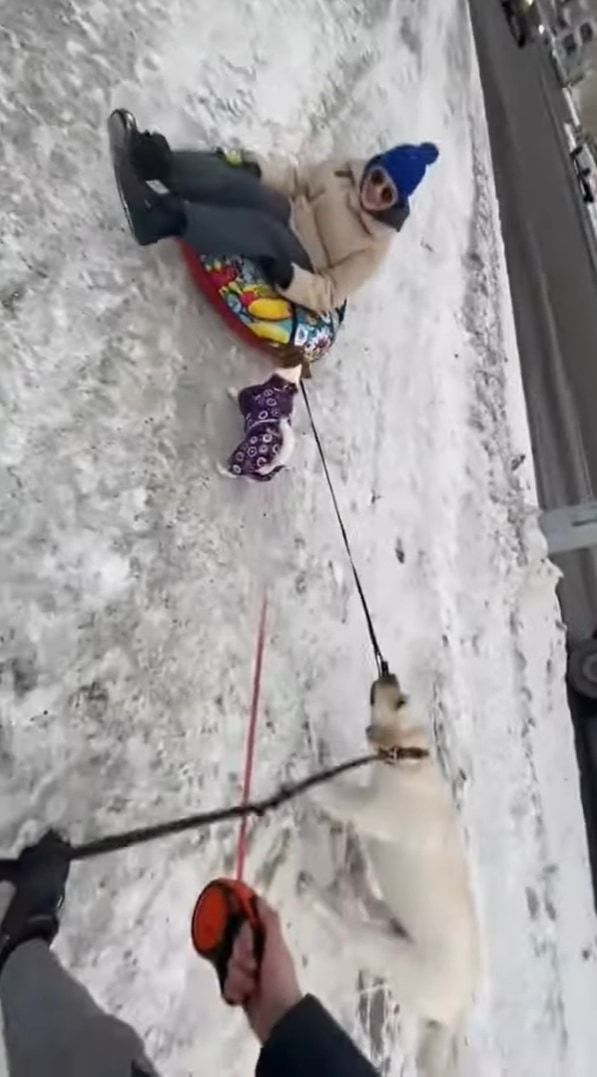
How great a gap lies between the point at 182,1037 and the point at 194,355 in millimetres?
552

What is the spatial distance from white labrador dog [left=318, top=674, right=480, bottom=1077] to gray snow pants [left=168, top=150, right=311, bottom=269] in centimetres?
38

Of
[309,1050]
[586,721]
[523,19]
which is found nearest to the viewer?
[309,1050]

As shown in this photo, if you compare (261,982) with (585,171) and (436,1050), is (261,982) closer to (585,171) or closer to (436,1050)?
(436,1050)

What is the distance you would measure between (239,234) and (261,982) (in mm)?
615

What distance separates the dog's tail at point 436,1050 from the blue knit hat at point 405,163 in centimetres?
70

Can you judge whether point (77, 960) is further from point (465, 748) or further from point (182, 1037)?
point (465, 748)

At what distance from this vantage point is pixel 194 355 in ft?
3.67

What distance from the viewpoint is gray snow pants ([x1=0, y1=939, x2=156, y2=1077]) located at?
629mm

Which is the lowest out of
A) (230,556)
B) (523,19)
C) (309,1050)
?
(309,1050)

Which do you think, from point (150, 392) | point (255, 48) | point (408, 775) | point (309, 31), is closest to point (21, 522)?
point (150, 392)

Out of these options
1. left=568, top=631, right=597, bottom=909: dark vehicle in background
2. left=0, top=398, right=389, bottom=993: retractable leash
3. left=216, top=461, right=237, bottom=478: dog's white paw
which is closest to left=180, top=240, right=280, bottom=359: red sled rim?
left=216, top=461, right=237, bottom=478: dog's white paw

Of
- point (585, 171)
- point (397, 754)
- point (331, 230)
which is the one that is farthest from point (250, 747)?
point (585, 171)

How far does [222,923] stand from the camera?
0.69m

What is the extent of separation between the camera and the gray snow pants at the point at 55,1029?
0.63 m
